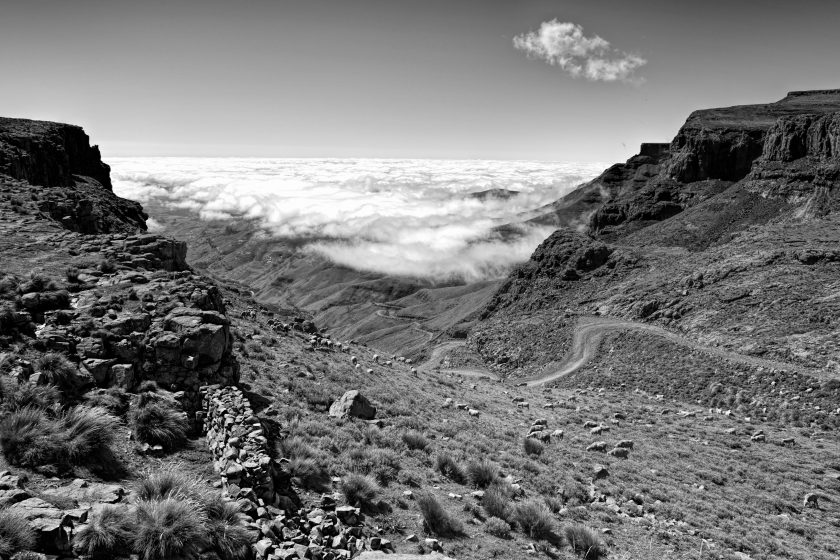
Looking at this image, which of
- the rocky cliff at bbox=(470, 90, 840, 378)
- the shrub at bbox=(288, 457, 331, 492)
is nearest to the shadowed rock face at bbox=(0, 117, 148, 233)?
the shrub at bbox=(288, 457, 331, 492)

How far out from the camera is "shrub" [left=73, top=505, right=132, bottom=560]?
6.47 m

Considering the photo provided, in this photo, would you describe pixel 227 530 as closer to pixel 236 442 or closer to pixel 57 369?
pixel 236 442

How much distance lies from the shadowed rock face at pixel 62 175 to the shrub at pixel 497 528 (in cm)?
2994

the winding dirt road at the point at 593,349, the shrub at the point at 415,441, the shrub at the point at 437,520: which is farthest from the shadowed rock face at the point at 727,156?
the shrub at the point at 437,520

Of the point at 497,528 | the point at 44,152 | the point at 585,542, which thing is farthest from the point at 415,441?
the point at 44,152

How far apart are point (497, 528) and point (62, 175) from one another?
6680 centimetres

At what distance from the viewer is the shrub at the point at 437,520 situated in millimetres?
11625

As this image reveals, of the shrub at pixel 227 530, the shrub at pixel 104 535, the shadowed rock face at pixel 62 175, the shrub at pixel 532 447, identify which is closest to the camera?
the shrub at pixel 104 535

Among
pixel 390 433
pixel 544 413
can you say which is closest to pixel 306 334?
pixel 390 433

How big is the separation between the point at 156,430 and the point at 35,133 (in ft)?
223

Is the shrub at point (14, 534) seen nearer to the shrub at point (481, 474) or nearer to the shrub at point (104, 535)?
the shrub at point (104, 535)

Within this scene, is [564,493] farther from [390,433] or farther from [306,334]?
[306,334]

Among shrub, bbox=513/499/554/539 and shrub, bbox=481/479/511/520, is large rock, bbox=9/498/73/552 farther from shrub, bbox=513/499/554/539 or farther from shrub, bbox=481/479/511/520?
shrub, bbox=513/499/554/539

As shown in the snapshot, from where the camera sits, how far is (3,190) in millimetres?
29844
